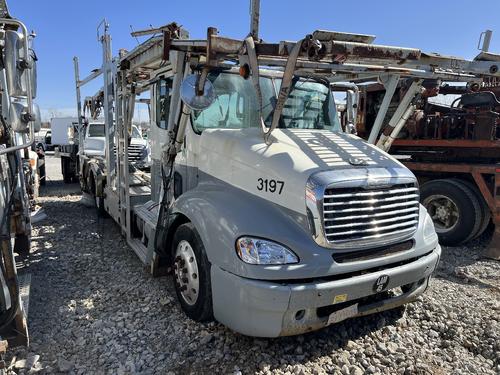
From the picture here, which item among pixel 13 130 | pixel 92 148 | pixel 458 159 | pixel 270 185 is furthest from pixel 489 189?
pixel 92 148

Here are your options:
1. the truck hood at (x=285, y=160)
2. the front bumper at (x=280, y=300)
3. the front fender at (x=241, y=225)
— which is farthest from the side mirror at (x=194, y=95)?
the front bumper at (x=280, y=300)

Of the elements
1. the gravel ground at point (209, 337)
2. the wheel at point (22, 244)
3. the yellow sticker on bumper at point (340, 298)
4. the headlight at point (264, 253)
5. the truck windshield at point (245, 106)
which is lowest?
the gravel ground at point (209, 337)

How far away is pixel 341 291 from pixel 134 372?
1.65m

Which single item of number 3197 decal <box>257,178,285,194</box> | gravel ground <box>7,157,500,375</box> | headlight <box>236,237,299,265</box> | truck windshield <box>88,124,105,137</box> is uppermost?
truck windshield <box>88,124,105,137</box>

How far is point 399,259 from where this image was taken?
3.19m

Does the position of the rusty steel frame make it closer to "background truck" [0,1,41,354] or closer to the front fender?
the front fender

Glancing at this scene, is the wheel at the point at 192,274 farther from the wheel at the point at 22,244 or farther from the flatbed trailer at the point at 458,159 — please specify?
the flatbed trailer at the point at 458,159

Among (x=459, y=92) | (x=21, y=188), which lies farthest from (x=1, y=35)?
(x=459, y=92)

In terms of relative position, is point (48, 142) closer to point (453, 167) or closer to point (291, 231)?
point (453, 167)

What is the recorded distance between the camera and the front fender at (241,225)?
9.33ft

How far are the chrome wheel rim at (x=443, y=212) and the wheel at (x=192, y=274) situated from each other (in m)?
4.75

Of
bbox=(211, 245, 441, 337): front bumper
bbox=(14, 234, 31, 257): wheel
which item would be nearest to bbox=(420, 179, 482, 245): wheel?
bbox=(211, 245, 441, 337): front bumper

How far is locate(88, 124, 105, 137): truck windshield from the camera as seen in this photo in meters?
13.0

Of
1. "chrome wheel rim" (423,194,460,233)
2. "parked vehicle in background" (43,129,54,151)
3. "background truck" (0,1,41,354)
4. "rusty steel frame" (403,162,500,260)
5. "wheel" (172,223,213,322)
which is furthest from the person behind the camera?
"parked vehicle in background" (43,129,54,151)
